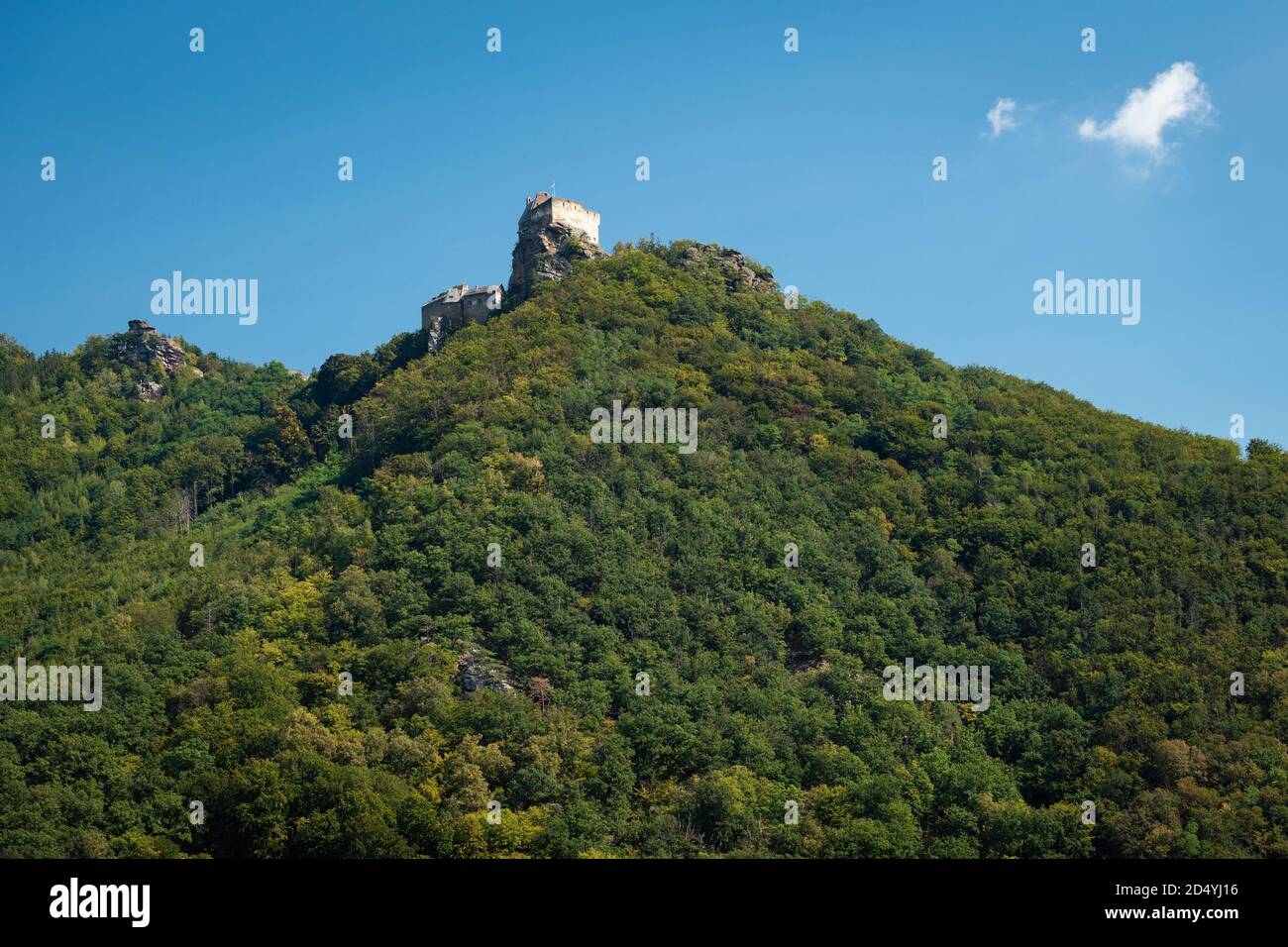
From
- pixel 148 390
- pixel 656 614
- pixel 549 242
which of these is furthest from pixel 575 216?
pixel 656 614

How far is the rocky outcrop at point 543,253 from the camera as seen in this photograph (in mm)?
99688

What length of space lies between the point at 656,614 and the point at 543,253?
38152 millimetres

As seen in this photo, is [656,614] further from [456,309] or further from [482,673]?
[456,309]

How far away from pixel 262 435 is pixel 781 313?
33.5 meters

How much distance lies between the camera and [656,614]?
7006 centimetres

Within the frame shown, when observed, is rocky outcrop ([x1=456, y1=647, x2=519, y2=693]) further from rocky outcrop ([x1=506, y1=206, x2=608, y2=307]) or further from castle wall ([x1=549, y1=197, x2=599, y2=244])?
castle wall ([x1=549, y1=197, x2=599, y2=244])

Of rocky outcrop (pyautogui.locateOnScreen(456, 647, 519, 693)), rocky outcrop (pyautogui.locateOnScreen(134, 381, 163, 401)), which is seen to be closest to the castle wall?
rocky outcrop (pyautogui.locateOnScreen(134, 381, 163, 401))

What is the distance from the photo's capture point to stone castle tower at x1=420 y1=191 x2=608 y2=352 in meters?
99.4

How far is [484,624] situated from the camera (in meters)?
68.4

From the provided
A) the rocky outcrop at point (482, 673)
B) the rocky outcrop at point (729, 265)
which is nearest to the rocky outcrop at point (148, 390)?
the rocky outcrop at point (729, 265)

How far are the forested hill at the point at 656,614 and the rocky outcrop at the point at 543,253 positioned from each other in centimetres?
283

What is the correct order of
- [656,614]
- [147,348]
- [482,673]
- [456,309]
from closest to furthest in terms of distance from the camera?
[482,673]
[656,614]
[456,309]
[147,348]

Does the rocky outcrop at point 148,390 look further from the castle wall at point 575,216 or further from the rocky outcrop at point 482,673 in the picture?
the rocky outcrop at point 482,673
